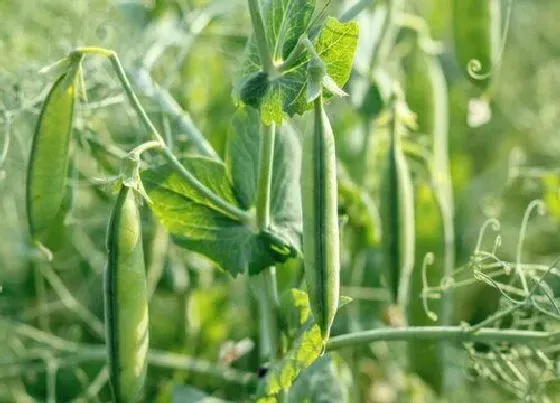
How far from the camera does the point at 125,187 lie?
0.76 metres

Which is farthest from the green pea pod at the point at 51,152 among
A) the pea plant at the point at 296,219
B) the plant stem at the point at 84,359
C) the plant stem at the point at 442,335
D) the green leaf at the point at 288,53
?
the plant stem at the point at 84,359

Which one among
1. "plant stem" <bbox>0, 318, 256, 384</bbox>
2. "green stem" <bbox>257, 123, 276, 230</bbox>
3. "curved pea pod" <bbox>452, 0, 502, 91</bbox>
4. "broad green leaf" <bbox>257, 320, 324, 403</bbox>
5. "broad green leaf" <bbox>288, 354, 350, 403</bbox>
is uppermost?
"curved pea pod" <bbox>452, 0, 502, 91</bbox>

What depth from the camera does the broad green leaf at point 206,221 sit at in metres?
0.88

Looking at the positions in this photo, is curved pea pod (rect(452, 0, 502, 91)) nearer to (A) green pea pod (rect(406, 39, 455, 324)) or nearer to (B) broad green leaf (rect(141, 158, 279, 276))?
(A) green pea pod (rect(406, 39, 455, 324))

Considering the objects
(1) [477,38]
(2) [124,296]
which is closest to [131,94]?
(2) [124,296]

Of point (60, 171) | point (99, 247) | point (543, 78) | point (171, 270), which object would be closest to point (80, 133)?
point (60, 171)

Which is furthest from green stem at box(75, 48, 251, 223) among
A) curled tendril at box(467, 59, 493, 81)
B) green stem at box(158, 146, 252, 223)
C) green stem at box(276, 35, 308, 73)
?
curled tendril at box(467, 59, 493, 81)

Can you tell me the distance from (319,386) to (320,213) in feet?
1.02

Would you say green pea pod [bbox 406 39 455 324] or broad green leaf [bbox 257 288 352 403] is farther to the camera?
green pea pod [bbox 406 39 455 324]

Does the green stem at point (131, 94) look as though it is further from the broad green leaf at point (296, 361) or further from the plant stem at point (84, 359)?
the plant stem at point (84, 359)

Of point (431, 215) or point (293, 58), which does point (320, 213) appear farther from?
point (431, 215)

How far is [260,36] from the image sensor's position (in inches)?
30.6

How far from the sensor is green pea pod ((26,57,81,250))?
0.80 meters

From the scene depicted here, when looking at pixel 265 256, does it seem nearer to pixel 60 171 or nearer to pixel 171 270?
pixel 60 171
